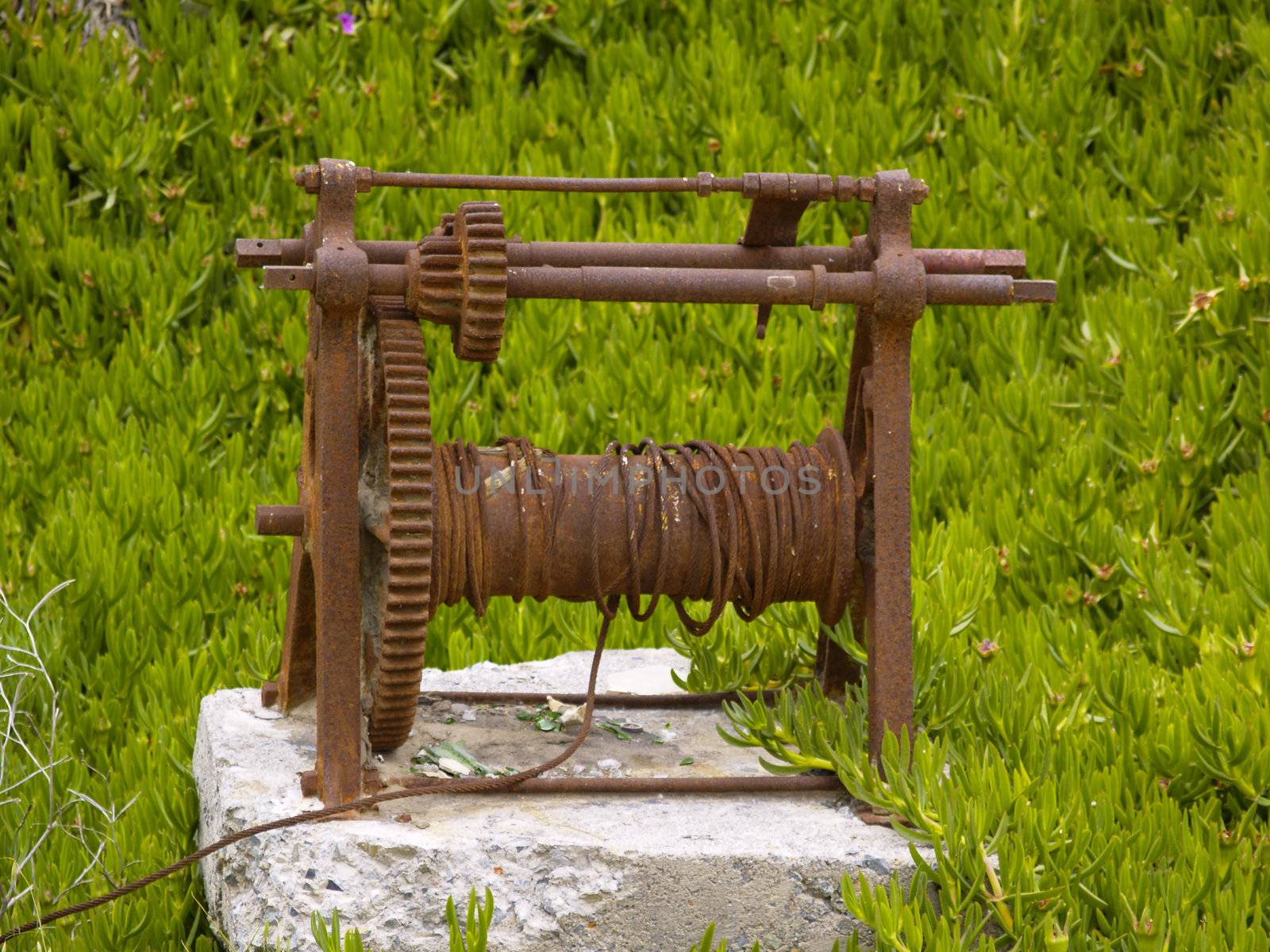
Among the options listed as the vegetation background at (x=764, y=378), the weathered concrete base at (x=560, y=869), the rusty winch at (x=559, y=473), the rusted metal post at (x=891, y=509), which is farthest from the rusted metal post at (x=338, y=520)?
the rusted metal post at (x=891, y=509)

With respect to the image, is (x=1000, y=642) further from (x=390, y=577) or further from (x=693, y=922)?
(x=390, y=577)

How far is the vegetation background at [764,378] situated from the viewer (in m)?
2.76

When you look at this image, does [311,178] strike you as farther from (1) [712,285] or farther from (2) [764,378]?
(2) [764,378]

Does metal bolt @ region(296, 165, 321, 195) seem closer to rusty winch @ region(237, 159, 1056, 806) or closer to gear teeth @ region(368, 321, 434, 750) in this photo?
rusty winch @ region(237, 159, 1056, 806)

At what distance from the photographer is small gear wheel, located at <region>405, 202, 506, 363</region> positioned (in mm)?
2391

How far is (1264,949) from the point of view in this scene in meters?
2.37

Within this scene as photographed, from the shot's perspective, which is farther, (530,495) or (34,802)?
(34,802)


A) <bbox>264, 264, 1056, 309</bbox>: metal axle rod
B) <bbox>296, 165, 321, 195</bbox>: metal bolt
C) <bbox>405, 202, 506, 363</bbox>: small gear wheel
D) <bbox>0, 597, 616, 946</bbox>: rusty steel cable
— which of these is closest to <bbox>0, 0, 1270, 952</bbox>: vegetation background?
<bbox>0, 597, 616, 946</bbox>: rusty steel cable

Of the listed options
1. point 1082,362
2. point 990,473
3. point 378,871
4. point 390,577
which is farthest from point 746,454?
point 1082,362

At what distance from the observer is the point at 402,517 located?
94.7 inches

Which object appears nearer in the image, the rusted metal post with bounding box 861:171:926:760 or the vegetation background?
the rusted metal post with bounding box 861:171:926:760

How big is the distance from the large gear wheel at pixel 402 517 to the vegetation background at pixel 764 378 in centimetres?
63

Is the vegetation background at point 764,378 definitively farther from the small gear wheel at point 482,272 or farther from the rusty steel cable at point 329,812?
the small gear wheel at point 482,272

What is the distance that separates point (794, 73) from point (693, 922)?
295cm
